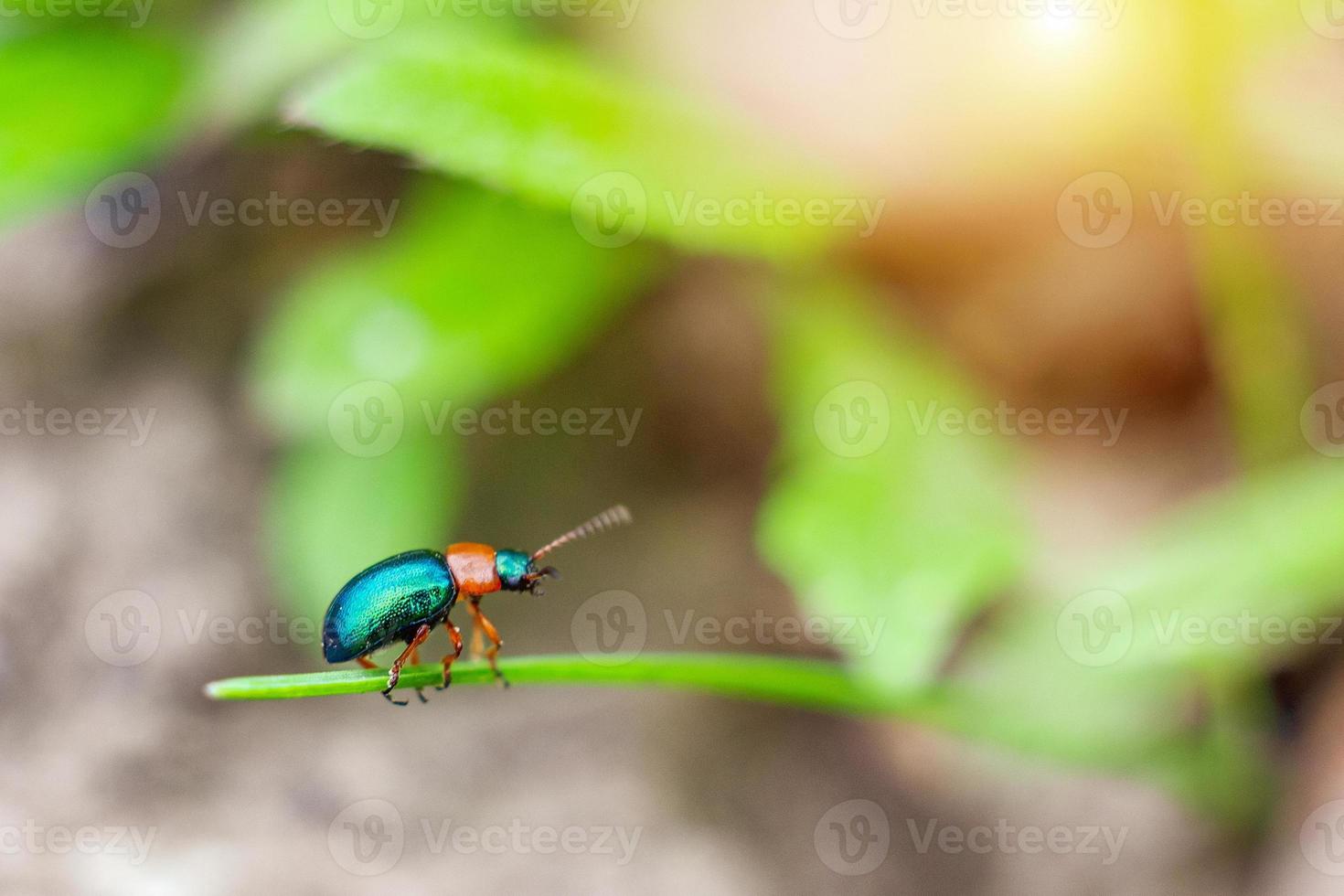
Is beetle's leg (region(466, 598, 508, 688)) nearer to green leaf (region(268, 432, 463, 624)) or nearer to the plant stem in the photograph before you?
the plant stem

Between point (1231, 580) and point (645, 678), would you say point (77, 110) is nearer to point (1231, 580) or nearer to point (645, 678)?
point (645, 678)

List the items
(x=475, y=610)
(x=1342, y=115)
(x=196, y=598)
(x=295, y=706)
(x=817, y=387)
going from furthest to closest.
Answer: (x=1342, y=115) < (x=817, y=387) < (x=196, y=598) < (x=295, y=706) < (x=475, y=610)

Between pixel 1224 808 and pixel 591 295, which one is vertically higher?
pixel 591 295

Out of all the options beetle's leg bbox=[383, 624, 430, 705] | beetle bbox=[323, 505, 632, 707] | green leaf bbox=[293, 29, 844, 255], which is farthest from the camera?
green leaf bbox=[293, 29, 844, 255]

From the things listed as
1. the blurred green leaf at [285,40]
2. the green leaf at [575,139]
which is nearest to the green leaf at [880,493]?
the green leaf at [575,139]

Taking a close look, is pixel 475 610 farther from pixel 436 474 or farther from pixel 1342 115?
pixel 1342 115

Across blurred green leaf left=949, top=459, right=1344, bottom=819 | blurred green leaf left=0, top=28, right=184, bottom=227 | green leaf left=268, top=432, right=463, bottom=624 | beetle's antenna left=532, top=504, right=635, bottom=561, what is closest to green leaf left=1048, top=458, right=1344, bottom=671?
blurred green leaf left=949, top=459, right=1344, bottom=819

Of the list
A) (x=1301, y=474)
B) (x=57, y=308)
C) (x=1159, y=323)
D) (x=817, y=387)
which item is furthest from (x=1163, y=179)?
(x=57, y=308)
